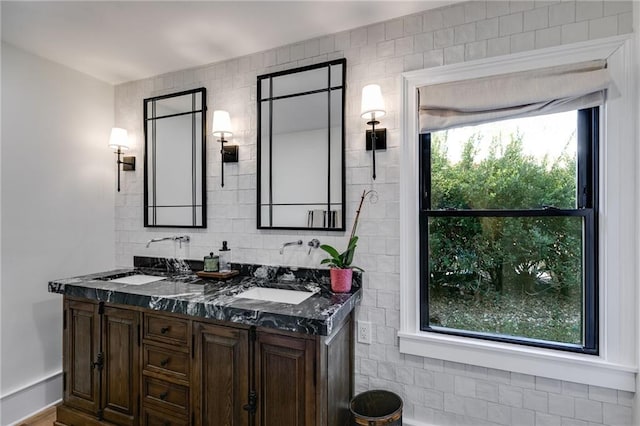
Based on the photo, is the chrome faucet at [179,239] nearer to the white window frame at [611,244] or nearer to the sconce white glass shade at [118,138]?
the sconce white glass shade at [118,138]

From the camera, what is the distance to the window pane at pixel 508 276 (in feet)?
5.61

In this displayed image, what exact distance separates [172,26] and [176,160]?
102 centimetres

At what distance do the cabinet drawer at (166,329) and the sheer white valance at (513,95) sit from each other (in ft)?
5.83

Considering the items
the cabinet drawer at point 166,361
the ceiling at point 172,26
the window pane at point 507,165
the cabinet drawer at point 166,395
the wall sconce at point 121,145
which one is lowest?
the cabinet drawer at point 166,395

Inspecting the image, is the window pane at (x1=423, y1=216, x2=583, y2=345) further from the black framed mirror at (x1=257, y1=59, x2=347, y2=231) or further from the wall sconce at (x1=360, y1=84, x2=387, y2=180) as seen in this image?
the black framed mirror at (x1=257, y1=59, x2=347, y2=231)

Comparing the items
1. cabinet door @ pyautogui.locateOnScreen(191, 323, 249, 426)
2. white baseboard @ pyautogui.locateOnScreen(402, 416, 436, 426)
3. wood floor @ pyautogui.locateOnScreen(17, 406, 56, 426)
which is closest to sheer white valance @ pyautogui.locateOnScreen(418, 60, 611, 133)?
cabinet door @ pyautogui.locateOnScreen(191, 323, 249, 426)

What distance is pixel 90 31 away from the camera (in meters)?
2.13

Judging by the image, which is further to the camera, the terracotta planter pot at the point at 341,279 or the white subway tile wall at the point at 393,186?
the terracotta planter pot at the point at 341,279

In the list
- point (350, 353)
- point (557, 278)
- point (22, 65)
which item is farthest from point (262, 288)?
point (22, 65)

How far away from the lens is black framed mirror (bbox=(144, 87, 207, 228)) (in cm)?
260

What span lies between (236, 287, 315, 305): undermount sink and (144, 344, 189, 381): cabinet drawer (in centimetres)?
46

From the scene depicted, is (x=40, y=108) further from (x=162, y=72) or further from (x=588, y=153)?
(x=588, y=153)

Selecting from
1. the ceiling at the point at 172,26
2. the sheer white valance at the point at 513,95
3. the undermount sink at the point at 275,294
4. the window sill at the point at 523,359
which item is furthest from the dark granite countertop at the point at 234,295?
the ceiling at the point at 172,26

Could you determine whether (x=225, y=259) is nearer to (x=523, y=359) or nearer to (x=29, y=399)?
(x=29, y=399)
